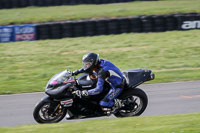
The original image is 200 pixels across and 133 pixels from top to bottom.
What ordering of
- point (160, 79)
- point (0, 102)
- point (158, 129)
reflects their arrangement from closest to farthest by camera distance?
point (158, 129) → point (0, 102) → point (160, 79)

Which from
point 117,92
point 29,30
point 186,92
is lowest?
point 186,92

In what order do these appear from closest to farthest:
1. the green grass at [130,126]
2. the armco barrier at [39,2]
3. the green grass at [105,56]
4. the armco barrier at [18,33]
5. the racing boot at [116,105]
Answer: the green grass at [130,126] < the racing boot at [116,105] < the green grass at [105,56] < the armco barrier at [18,33] < the armco barrier at [39,2]

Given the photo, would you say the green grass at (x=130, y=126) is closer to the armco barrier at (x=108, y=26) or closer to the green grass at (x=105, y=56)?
the green grass at (x=105, y=56)

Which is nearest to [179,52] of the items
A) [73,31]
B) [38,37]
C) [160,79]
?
[160,79]

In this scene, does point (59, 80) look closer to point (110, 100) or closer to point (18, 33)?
point (110, 100)

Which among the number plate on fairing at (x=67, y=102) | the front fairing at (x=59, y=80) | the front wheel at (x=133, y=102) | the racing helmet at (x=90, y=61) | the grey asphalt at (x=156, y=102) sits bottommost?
the grey asphalt at (x=156, y=102)

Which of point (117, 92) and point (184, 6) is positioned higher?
point (184, 6)

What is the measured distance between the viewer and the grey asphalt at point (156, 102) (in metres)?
8.88

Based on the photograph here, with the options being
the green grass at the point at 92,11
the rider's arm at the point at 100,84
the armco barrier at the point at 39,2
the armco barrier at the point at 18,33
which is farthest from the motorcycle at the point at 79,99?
the armco barrier at the point at 39,2

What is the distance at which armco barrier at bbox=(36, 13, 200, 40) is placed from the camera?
65.7 ft

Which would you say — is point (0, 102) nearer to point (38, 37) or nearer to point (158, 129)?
point (158, 129)

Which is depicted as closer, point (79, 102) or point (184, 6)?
point (79, 102)

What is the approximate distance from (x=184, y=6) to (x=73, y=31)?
33.5 feet

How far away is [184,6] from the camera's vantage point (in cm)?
2656
